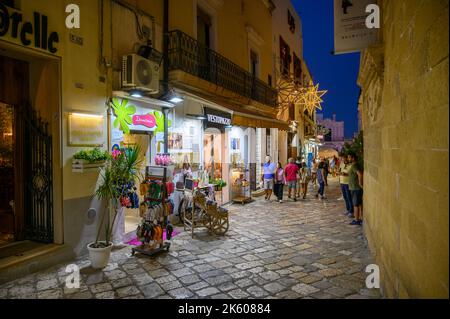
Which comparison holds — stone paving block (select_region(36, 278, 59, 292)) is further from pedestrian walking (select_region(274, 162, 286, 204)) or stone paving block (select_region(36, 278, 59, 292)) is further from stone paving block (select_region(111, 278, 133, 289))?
pedestrian walking (select_region(274, 162, 286, 204))

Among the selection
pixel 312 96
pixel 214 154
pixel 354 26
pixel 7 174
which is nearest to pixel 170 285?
pixel 7 174

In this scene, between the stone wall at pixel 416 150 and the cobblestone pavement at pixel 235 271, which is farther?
the cobblestone pavement at pixel 235 271

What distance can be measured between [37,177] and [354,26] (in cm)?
652

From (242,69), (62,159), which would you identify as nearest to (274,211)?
(242,69)

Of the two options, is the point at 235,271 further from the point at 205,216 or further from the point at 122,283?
the point at 205,216

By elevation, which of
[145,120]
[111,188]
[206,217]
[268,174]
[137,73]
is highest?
[137,73]

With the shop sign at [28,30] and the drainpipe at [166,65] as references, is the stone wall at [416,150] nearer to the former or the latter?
the shop sign at [28,30]

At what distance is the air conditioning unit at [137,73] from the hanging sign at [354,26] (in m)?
4.29

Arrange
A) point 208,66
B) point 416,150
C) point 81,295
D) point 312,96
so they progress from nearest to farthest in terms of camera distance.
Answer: point 416,150 < point 81,295 < point 208,66 < point 312,96

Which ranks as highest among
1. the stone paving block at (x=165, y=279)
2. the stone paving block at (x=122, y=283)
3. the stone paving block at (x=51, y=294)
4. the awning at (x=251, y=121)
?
the awning at (x=251, y=121)

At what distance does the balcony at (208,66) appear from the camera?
898 cm

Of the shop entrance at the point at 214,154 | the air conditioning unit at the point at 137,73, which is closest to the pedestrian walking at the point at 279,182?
the shop entrance at the point at 214,154

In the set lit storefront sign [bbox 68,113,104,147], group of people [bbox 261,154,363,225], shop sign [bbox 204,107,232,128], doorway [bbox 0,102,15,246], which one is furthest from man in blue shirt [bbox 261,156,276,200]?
doorway [bbox 0,102,15,246]

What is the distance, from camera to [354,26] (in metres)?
5.30
